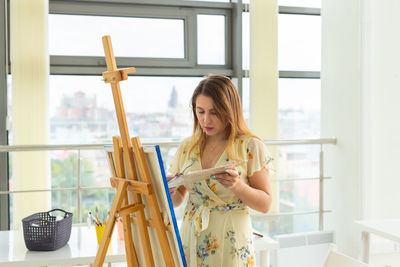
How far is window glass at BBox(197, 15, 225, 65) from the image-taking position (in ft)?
11.5

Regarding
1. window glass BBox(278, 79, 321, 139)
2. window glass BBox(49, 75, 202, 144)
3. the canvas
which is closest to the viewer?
the canvas

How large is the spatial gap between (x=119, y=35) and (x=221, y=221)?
2.09 m

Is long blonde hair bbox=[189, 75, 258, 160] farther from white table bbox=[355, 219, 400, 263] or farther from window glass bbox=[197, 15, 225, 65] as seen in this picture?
window glass bbox=[197, 15, 225, 65]

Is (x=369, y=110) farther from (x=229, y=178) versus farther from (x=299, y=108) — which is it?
(x=229, y=178)

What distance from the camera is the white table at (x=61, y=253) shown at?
1.85 meters

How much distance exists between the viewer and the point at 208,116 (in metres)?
1.67

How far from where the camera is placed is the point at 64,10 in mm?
3215

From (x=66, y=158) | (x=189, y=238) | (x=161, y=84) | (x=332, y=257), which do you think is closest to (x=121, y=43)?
(x=161, y=84)

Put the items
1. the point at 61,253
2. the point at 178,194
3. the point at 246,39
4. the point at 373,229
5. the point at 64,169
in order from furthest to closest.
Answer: the point at 246,39
the point at 64,169
the point at 373,229
the point at 61,253
the point at 178,194

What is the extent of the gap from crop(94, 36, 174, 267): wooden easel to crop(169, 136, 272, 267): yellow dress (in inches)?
6.5

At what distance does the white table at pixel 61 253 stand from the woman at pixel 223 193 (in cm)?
45

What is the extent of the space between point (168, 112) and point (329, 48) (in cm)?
127

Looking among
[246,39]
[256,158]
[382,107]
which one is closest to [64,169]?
[246,39]

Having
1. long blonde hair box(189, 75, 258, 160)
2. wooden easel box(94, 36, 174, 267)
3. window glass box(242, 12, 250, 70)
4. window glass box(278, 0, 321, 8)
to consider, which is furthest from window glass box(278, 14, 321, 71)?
wooden easel box(94, 36, 174, 267)
